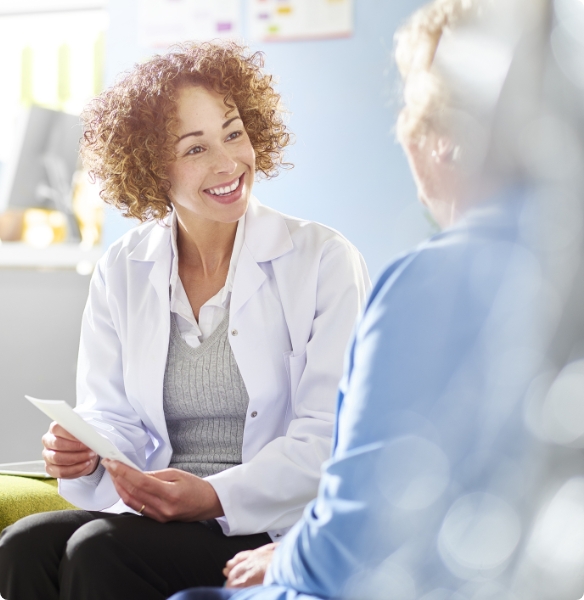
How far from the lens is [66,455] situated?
1411 millimetres

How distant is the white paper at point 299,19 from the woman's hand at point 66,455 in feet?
5.38

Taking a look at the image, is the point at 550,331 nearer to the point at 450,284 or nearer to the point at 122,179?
the point at 450,284

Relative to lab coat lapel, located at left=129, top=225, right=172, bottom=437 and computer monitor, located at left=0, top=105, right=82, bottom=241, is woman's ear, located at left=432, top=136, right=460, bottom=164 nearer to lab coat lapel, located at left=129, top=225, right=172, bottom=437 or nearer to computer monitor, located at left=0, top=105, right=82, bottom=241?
lab coat lapel, located at left=129, top=225, right=172, bottom=437

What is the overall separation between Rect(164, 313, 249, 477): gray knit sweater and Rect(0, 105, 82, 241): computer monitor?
1.70 m

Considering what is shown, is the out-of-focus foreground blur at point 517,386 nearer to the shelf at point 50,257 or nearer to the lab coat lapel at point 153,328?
the lab coat lapel at point 153,328

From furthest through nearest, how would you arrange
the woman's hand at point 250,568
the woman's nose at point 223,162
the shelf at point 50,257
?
1. the shelf at point 50,257
2. the woman's nose at point 223,162
3. the woman's hand at point 250,568

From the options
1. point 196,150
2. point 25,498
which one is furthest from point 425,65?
point 25,498

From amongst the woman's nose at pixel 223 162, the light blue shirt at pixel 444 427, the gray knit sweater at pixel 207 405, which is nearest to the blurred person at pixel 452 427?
the light blue shirt at pixel 444 427

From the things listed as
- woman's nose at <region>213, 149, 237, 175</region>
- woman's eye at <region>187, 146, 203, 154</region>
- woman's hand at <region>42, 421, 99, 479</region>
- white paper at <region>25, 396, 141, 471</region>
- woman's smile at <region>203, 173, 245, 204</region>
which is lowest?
woman's hand at <region>42, 421, 99, 479</region>

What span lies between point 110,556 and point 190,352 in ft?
1.46

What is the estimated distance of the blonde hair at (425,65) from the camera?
736mm

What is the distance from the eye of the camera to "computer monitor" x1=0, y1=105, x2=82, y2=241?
2988mm

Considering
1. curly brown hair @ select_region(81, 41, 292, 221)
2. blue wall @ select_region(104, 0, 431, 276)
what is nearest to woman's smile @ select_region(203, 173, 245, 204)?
curly brown hair @ select_region(81, 41, 292, 221)

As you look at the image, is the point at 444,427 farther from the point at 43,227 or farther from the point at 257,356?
the point at 43,227
